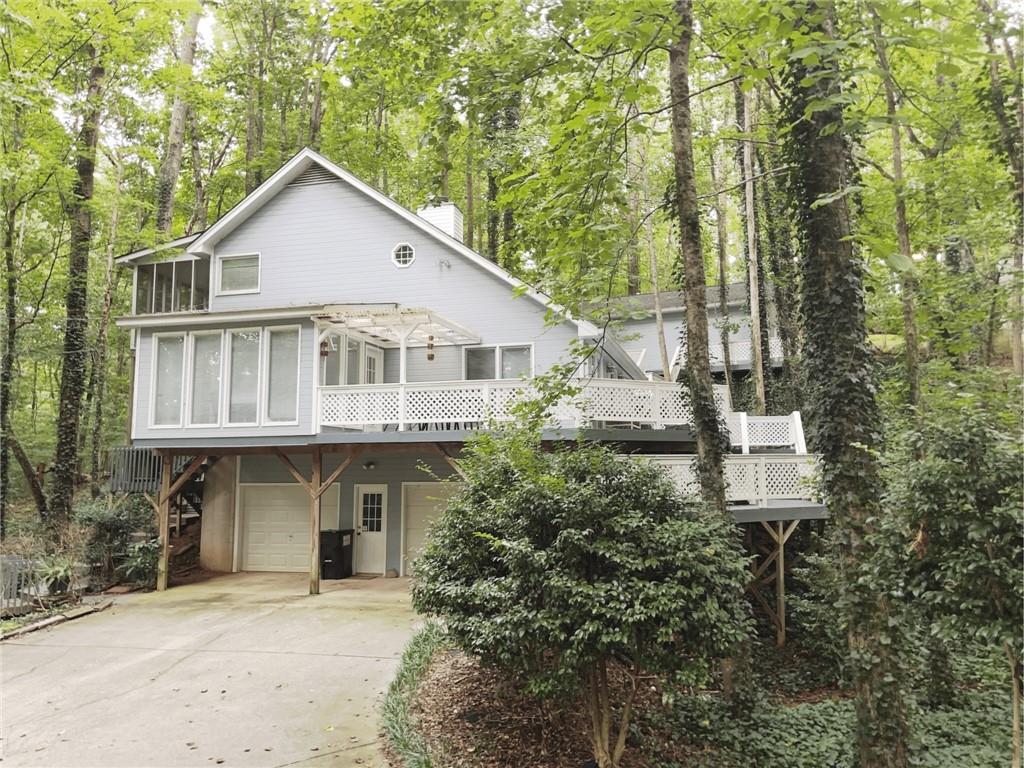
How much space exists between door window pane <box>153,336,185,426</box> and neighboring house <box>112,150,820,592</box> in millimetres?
33

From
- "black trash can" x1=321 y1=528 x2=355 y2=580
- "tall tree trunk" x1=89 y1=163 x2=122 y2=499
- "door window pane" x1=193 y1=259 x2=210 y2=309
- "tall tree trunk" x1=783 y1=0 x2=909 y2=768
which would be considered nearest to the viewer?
"tall tree trunk" x1=783 y1=0 x2=909 y2=768

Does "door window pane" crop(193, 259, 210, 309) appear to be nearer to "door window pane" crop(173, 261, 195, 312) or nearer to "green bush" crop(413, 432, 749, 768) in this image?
"door window pane" crop(173, 261, 195, 312)

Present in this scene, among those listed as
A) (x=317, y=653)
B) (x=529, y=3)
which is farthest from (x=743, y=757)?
(x=529, y=3)

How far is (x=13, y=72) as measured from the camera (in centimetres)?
1027

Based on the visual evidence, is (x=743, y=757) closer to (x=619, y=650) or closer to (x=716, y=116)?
(x=619, y=650)

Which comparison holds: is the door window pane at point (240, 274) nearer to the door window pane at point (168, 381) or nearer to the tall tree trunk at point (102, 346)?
the door window pane at point (168, 381)

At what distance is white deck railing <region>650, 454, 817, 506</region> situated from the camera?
405 inches

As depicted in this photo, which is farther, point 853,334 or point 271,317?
point 271,317

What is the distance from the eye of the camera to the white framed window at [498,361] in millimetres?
14125

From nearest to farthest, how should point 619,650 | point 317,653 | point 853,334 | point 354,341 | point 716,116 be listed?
point 619,650 → point 853,334 → point 317,653 → point 354,341 → point 716,116

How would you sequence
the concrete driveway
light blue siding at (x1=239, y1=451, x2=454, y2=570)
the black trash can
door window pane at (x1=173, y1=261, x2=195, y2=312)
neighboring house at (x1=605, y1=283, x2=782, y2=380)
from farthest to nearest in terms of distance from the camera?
neighboring house at (x1=605, y1=283, x2=782, y2=380), door window pane at (x1=173, y1=261, x2=195, y2=312), light blue siding at (x1=239, y1=451, x2=454, y2=570), the black trash can, the concrete driveway

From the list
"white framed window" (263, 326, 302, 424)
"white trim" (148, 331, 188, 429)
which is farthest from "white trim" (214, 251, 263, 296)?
"white framed window" (263, 326, 302, 424)

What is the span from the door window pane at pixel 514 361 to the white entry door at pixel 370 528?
382 cm

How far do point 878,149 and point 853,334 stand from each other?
14426mm
